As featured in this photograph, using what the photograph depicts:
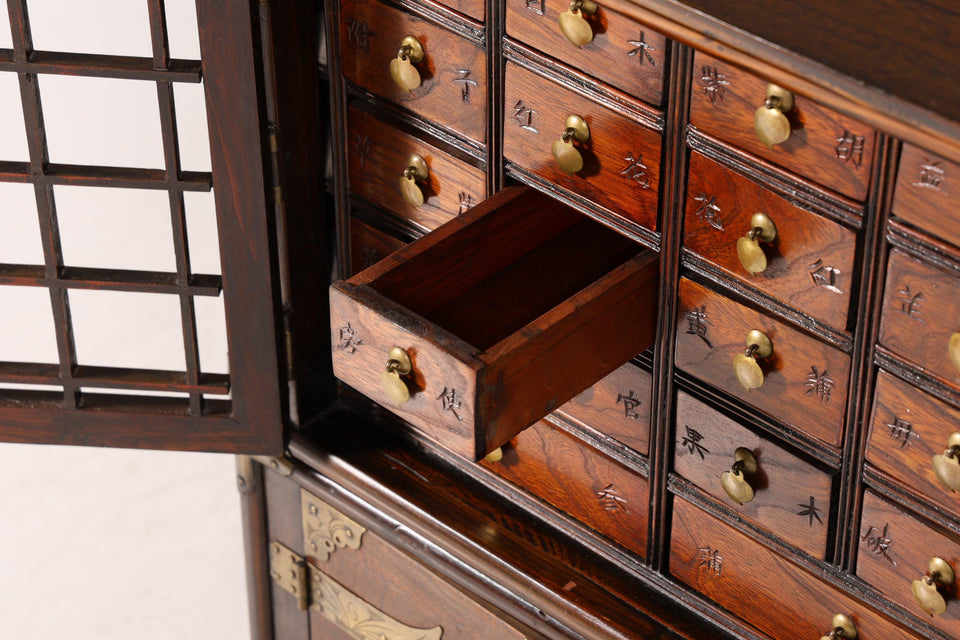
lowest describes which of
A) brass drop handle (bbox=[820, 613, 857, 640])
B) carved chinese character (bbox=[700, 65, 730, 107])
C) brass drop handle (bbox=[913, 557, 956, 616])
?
brass drop handle (bbox=[820, 613, 857, 640])

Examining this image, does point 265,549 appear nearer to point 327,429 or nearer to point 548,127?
point 327,429

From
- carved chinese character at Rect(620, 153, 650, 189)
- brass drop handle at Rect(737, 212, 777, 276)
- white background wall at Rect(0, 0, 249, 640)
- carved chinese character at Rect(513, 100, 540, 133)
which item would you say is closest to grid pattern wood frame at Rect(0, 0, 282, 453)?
carved chinese character at Rect(513, 100, 540, 133)

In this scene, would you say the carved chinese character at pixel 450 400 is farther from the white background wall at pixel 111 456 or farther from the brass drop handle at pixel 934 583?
the white background wall at pixel 111 456

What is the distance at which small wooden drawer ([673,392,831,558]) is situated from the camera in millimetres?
1307

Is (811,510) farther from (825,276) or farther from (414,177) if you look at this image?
(414,177)

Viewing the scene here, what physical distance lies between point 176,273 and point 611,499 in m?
0.46

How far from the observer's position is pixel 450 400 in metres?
1.21

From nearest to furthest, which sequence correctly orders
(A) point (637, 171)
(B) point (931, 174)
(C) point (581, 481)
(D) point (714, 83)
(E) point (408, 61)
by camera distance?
(B) point (931, 174), (D) point (714, 83), (A) point (637, 171), (E) point (408, 61), (C) point (581, 481)

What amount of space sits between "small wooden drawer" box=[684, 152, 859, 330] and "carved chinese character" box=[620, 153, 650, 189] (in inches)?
1.7

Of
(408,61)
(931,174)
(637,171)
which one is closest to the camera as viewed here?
(931,174)

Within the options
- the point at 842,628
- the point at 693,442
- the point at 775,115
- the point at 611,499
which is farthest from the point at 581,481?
the point at 775,115

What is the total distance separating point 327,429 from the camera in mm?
1690

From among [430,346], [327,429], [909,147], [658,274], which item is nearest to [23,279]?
[327,429]

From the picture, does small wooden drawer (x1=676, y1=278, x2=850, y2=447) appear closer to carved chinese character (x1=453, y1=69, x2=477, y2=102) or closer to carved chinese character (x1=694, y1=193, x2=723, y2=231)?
carved chinese character (x1=694, y1=193, x2=723, y2=231)
